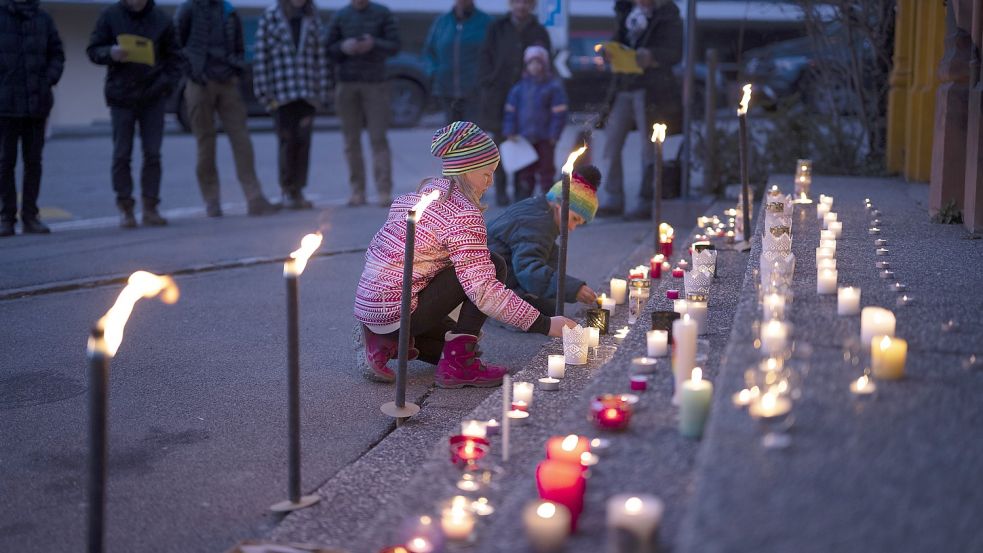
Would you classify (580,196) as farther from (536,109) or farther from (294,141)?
(294,141)

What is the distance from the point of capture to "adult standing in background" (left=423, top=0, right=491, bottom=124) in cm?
1180

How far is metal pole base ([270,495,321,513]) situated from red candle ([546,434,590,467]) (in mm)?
899

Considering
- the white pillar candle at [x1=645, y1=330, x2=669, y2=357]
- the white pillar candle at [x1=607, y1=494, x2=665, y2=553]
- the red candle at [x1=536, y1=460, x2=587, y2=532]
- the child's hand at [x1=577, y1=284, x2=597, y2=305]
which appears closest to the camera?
the white pillar candle at [x1=607, y1=494, x2=665, y2=553]

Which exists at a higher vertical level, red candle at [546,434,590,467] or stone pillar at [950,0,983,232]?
stone pillar at [950,0,983,232]

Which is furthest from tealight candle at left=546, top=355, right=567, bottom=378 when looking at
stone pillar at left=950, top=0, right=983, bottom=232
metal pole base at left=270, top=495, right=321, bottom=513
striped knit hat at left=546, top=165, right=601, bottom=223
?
stone pillar at left=950, top=0, right=983, bottom=232

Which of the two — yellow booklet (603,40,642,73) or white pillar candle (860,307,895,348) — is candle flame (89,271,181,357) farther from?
yellow booklet (603,40,642,73)

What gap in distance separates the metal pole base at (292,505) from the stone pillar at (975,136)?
150 inches

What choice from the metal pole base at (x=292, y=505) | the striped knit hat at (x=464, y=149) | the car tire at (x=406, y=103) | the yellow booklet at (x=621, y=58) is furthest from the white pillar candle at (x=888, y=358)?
the car tire at (x=406, y=103)

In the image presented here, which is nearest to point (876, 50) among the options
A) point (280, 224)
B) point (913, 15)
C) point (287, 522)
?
point (913, 15)

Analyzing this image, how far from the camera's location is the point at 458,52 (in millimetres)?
11820

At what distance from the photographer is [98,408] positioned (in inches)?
113

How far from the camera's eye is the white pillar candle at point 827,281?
4355 mm

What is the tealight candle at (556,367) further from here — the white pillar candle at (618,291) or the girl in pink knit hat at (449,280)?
the white pillar candle at (618,291)

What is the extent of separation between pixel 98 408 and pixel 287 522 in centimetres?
91
